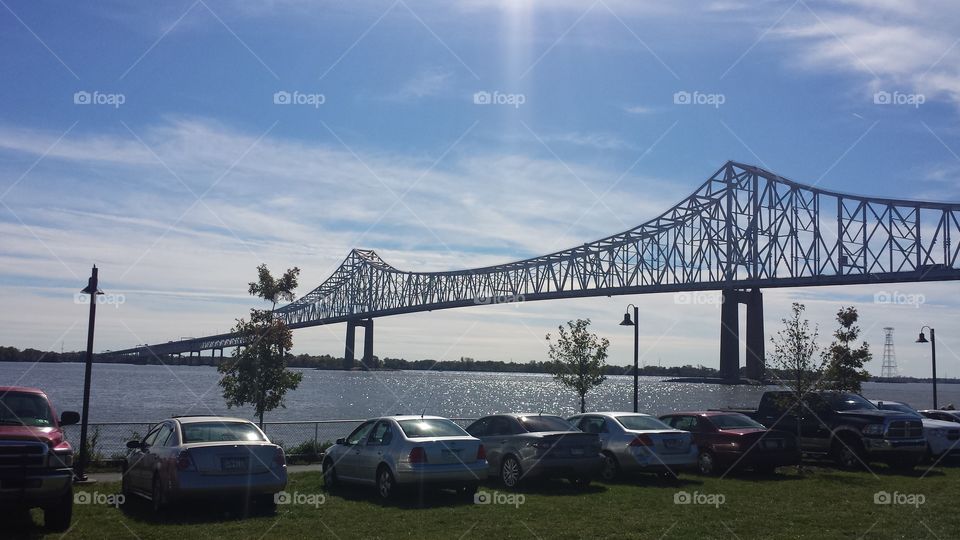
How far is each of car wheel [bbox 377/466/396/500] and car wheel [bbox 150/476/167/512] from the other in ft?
11.1

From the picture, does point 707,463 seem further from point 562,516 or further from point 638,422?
point 562,516

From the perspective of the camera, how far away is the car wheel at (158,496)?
470 inches

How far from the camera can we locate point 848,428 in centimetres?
1998

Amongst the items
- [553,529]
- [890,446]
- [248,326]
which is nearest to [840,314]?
[890,446]

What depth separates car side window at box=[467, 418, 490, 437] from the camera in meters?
16.7

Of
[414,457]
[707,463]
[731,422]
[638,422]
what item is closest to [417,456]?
[414,457]

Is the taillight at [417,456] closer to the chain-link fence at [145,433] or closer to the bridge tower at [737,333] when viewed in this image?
the chain-link fence at [145,433]

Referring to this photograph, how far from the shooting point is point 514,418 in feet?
53.8

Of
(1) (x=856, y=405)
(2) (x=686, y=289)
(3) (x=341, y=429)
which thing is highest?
(2) (x=686, y=289)

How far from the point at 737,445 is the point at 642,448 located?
244 cm

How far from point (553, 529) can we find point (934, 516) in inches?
225

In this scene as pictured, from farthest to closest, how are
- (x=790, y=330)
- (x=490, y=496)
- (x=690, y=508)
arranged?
(x=790, y=330), (x=490, y=496), (x=690, y=508)

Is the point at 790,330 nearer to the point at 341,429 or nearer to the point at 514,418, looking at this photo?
the point at 514,418

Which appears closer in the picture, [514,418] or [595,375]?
[514,418]
